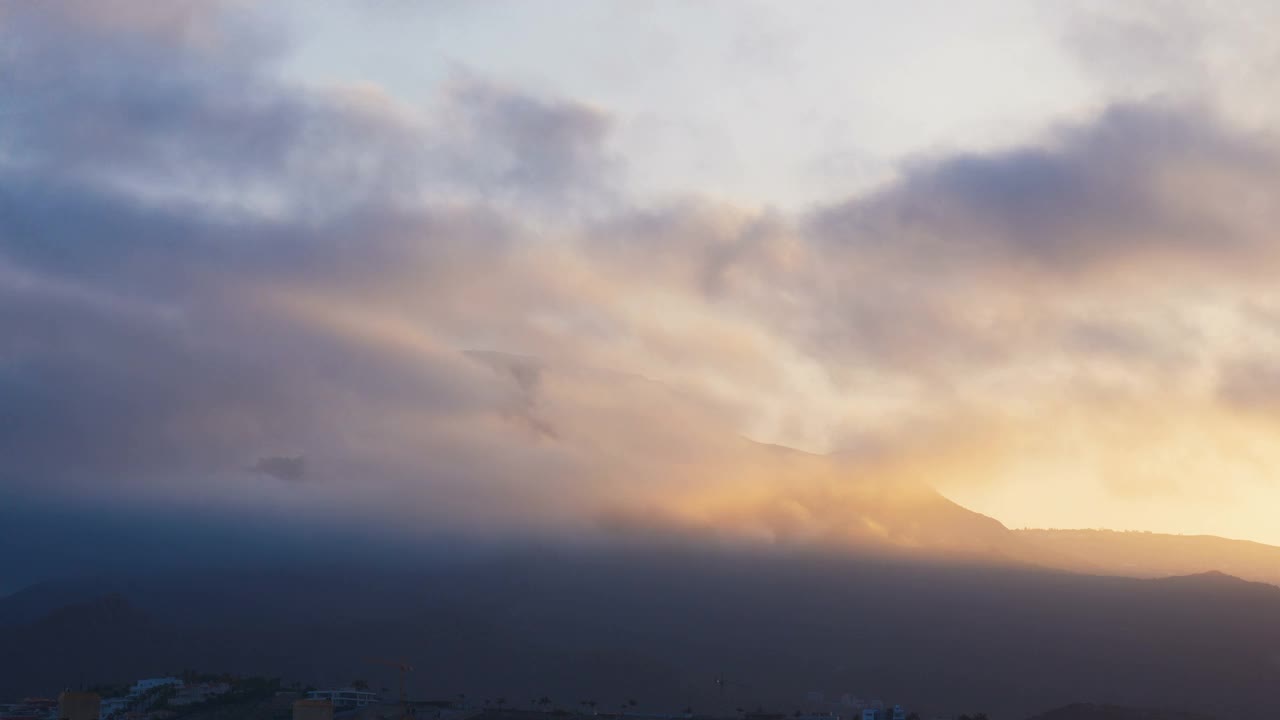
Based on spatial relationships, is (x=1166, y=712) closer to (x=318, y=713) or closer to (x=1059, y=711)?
(x=1059, y=711)

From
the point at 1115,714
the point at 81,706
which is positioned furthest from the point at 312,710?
the point at 1115,714

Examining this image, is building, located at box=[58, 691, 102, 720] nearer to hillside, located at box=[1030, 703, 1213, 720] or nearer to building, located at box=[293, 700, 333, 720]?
building, located at box=[293, 700, 333, 720]

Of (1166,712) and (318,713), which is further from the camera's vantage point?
(1166,712)

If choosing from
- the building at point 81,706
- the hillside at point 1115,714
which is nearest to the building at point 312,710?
the building at point 81,706

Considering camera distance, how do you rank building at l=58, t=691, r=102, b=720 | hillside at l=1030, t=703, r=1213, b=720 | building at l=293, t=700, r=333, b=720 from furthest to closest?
hillside at l=1030, t=703, r=1213, b=720
building at l=293, t=700, r=333, b=720
building at l=58, t=691, r=102, b=720

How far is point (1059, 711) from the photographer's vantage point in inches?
7795

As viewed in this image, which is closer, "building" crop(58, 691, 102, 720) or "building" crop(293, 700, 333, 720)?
"building" crop(58, 691, 102, 720)

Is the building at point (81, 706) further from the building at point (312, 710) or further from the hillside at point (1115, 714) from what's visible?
the hillside at point (1115, 714)

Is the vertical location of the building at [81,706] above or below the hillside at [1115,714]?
above

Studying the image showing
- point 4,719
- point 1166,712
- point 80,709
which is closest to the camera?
point 80,709

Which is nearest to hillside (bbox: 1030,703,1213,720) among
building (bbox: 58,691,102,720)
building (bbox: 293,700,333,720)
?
building (bbox: 293,700,333,720)

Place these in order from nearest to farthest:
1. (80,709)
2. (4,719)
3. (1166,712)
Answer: (80,709)
(4,719)
(1166,712)

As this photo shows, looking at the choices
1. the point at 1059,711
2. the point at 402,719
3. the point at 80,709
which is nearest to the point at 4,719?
the point at 402,719

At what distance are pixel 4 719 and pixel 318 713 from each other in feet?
310
